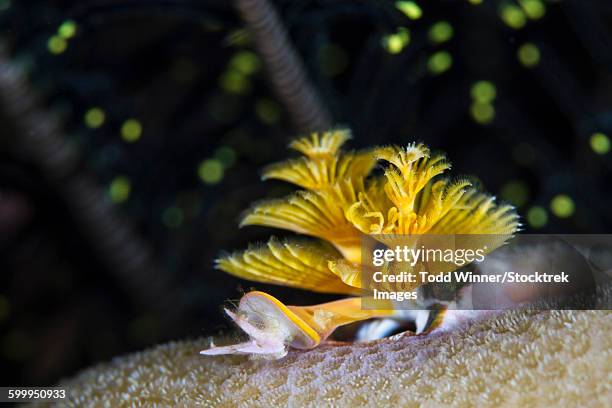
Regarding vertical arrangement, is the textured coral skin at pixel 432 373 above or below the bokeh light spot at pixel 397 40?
below

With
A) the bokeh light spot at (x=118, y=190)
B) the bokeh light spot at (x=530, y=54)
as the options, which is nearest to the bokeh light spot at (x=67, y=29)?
the bokeh light spot at (x=118, y=190)

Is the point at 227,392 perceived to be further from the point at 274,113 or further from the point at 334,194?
the point at 274,113

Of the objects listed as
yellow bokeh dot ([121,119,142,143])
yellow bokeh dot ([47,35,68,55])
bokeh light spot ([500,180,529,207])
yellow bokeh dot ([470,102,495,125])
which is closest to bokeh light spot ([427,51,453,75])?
yellow bokeh dot ([470,102,495,125])

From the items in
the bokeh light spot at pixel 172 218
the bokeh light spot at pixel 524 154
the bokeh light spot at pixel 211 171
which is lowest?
the bokeh light spot at pixel 172 218

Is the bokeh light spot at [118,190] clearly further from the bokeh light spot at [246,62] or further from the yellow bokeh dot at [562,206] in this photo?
the yellow bokeh dot at [562,206]

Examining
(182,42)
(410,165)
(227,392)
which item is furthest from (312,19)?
(227,392)

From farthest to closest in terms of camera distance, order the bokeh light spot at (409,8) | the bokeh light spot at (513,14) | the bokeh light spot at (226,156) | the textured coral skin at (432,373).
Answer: the bokeh light spot at (226,156)
the bokeh light spot at (513,14)
the bokeh light spot at (409,8)
the textured coral skin at (432,373)

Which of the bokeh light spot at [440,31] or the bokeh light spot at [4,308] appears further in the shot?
the bokeh light spot at [4,308]
